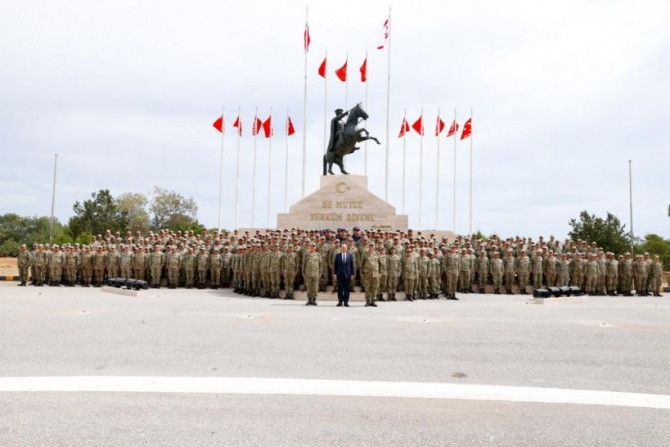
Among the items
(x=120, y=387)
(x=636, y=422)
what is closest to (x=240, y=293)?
(x=120, y=387)

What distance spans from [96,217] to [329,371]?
44962 mm

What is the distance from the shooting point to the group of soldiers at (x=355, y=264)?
1517 cm

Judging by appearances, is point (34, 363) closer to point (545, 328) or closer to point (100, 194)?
point (545, 328)

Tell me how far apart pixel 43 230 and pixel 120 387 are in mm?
57820

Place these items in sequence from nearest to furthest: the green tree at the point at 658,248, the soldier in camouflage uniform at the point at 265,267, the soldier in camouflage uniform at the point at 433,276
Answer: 1. the soldier in camouflage uniform at the point at 265,267
2. the soldier in camouflage uniform at the point at 433,276
3. the green tree at the point at 658,248

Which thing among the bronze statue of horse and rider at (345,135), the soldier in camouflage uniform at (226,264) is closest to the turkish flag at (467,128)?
the bronze statue of horse and rider at (345,135)

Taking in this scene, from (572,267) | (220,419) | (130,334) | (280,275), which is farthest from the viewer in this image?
(572,267)

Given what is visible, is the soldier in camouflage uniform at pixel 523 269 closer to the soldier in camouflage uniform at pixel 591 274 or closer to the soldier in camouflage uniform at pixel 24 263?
the soldier in camouflage uniform at pixel 591 274

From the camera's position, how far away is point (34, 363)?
20.2 ft

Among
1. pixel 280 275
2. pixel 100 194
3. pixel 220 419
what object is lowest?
pixel 220 419

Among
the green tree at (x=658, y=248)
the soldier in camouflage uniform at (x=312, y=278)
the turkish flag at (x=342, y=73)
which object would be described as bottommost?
the soldier in camouflage uniform at (x=312, y=278)

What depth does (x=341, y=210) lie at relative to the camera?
91.9 ft

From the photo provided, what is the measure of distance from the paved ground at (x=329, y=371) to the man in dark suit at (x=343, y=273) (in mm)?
1687

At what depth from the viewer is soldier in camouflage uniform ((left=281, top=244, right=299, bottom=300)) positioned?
14657 mm
